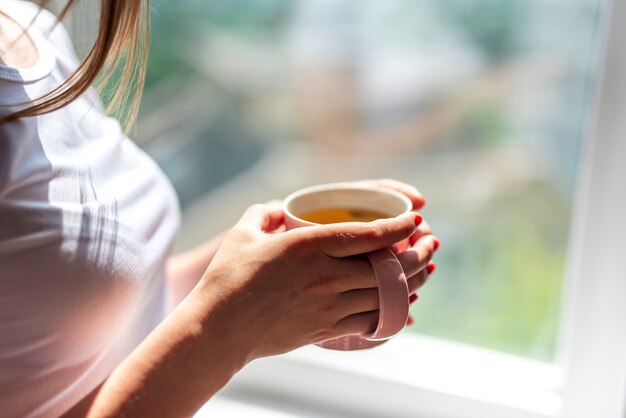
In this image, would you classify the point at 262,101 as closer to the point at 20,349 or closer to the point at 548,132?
the point at 548,132

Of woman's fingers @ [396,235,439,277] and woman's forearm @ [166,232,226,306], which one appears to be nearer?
woman's fingers @ [396,235,439,277]

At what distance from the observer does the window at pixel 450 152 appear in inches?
31.5

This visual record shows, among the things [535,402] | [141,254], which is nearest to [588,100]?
[535,402]

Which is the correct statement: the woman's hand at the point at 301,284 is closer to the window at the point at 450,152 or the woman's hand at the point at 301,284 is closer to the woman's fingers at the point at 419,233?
the woman's fingers at the point at 419,233

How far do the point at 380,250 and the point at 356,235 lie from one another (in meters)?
0.03

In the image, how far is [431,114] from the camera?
0.92 metres

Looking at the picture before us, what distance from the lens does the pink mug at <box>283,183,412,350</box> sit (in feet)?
1.74

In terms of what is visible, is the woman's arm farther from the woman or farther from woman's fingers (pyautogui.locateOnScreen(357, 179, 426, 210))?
woman's fingers (pyautogui.locateOnScreen(357, 179, 426, 210))

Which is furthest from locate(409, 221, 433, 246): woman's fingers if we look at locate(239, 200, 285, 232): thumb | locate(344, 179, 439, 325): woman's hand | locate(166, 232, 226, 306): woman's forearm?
locate(166, 232, 226, 306): woman's forearm

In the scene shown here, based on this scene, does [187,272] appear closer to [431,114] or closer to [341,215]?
[341,215]

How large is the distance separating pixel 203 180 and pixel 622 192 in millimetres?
651

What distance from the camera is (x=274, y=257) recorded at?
538 mm

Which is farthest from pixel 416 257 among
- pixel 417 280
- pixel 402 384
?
pixel 402 384

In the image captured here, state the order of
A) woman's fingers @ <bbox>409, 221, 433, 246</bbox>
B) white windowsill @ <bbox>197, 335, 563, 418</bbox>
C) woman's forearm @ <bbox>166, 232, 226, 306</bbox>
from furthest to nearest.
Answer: white windowsill @ <bbox>197, 335, 563, 418</bbox>, woman's forearm @ <bbox>166, 232, 226, 306</bbox>, woman's fingers @ <bbox>409, 221, 433, 246</bbox>
